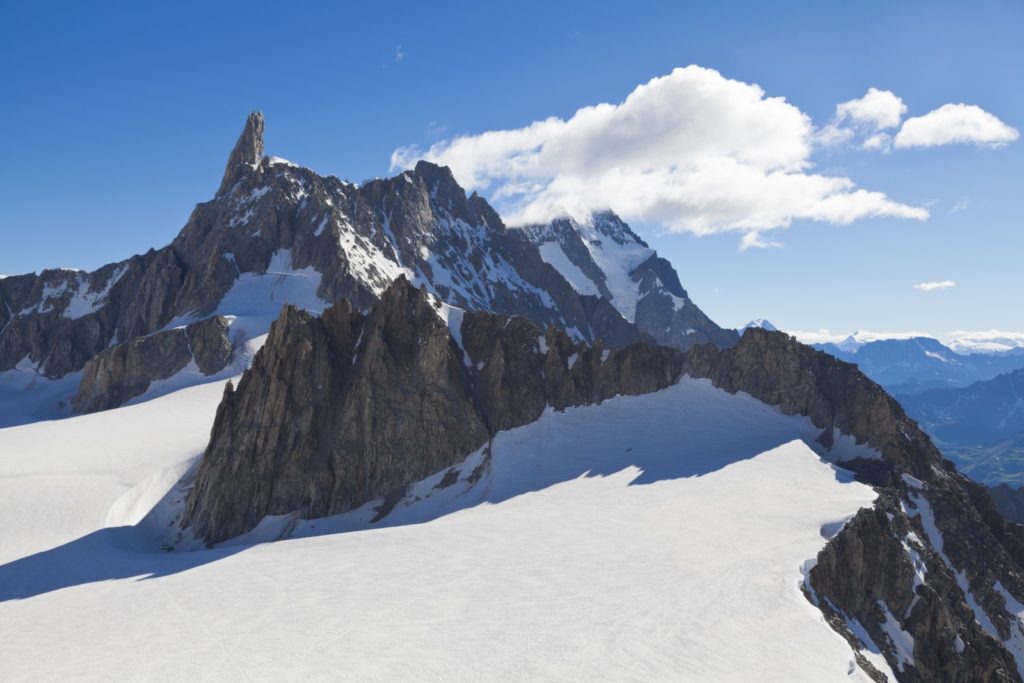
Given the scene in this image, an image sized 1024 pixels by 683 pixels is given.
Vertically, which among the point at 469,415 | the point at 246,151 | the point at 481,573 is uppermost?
the point at 246,151

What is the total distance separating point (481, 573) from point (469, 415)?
32.5 m

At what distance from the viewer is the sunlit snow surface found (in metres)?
24.6

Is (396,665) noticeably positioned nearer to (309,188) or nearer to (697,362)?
(697,362)

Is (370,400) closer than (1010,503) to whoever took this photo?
Yes

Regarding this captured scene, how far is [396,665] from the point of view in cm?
2377

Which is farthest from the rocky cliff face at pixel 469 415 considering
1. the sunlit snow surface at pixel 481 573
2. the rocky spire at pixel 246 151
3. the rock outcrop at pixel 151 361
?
the rocky spire at pixel 246 151

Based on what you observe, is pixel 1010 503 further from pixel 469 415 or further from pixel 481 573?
pixel 481 573

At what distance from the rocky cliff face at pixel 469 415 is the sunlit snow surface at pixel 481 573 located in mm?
4014

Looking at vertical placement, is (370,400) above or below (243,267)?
below

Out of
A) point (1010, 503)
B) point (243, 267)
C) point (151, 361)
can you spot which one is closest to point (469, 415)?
point (151, 361)

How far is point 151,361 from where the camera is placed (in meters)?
102

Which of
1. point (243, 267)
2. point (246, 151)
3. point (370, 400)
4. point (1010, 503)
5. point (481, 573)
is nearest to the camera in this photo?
point (481, 573)

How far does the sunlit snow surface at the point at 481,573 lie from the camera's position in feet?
80.7

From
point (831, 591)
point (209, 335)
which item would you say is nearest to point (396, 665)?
point (831, 591)
